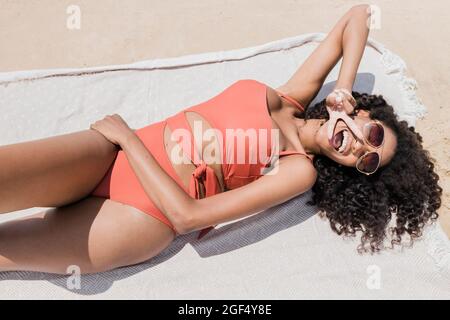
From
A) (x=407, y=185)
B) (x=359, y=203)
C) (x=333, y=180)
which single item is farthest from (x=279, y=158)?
(x=407, y=185)

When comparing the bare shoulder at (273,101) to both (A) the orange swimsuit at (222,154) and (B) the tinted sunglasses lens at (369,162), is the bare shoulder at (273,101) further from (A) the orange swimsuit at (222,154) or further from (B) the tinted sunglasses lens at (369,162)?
(B) the tinted sunglasses lens at (369,162)

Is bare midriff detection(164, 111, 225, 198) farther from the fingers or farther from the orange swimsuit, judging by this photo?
the fingers

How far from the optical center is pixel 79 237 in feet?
6.20

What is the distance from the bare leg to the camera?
1.71 m

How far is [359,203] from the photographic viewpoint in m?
2.29

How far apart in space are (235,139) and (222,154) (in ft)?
0.29

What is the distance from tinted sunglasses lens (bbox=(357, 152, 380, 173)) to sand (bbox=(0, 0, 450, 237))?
44.4 inches

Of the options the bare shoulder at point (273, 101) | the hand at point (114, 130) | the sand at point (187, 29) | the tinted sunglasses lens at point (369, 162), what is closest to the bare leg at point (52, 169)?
the hand at point (114, 130)

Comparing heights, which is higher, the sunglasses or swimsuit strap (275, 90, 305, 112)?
swimsuit strap (275, 90, 305, 112)

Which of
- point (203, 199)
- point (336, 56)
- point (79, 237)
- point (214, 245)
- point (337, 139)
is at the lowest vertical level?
point (214, 245)

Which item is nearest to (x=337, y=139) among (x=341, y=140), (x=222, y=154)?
(x=341, y=140)

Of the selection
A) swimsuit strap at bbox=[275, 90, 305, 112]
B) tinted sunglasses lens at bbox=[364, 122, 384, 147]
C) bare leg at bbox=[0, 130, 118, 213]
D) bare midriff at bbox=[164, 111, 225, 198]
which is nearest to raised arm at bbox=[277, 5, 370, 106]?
swimsuit strap at bbox=[275, 90, 305, 112]

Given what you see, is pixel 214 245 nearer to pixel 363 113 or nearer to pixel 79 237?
pixel 79 237
